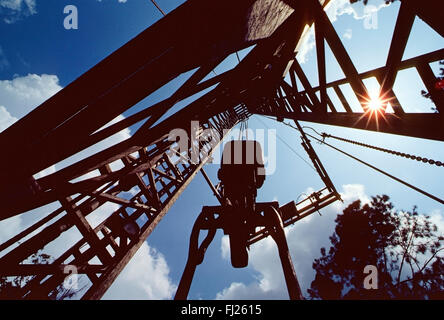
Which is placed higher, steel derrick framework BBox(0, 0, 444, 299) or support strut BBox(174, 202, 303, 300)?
steel derrick framework BBox(0, 0, 444, 299)

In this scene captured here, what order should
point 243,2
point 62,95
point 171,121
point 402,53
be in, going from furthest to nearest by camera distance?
point 171,121
point 402,53
point 243,2
point 62,95

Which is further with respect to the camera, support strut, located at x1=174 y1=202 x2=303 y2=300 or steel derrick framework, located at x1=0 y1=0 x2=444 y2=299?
support strut, located at x1=174 y1=202 x2=303 y2=300

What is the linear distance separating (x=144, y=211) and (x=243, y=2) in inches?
167

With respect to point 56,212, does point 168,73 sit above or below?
above

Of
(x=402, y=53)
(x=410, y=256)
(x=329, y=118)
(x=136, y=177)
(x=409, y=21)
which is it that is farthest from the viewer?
(x=410, y=256)

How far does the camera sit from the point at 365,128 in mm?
2441

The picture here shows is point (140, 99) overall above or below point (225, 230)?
above

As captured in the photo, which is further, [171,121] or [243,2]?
[171,121]

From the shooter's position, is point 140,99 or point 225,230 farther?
point 225,230

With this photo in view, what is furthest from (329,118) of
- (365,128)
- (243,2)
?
(243,2)

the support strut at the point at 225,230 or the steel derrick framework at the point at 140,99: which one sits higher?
the steel derrick framework at the point at 140,99

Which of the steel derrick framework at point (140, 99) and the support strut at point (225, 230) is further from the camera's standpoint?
the support strut at point (225, 230)
